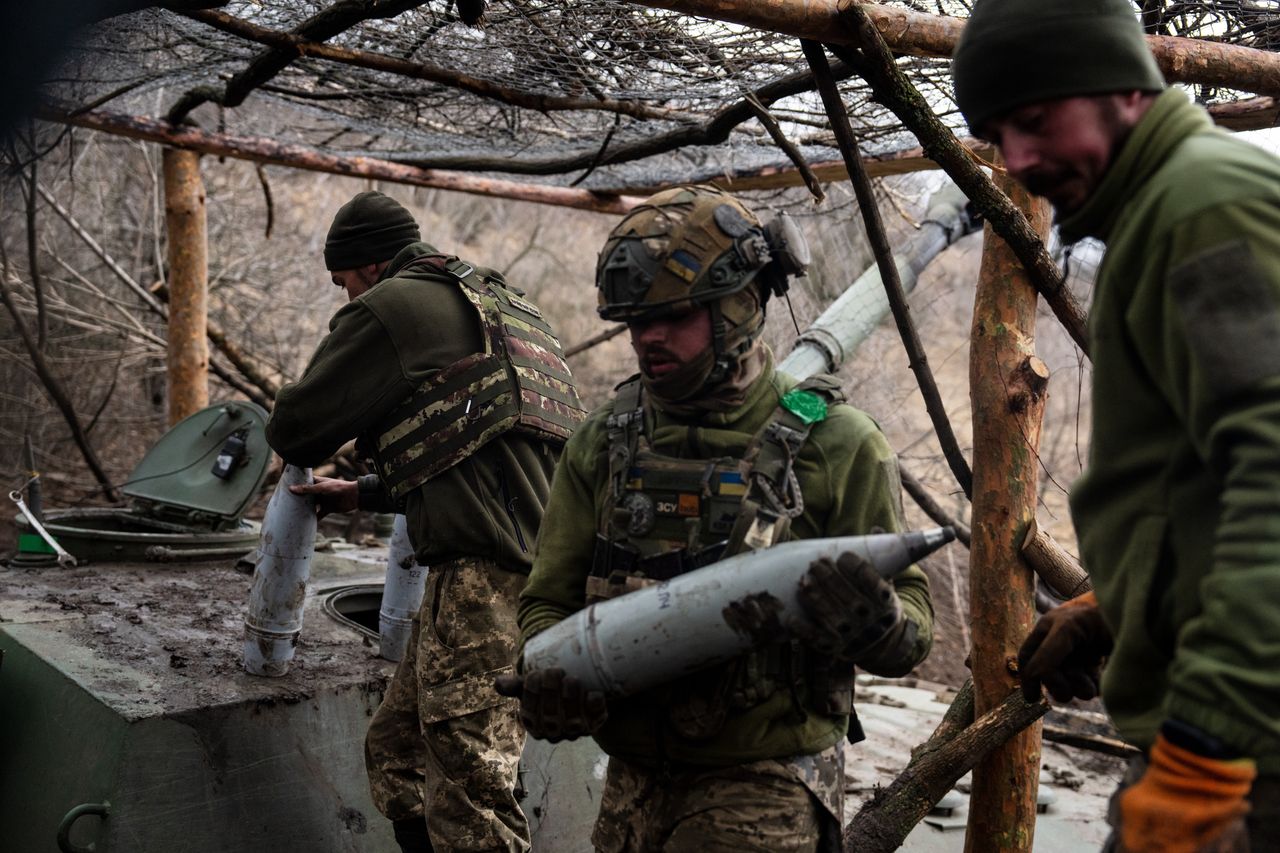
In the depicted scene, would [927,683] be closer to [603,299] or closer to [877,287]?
[877,287]

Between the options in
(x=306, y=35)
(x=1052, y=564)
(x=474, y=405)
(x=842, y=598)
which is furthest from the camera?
(x=306, y=35)

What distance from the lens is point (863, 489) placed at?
8.74 ft

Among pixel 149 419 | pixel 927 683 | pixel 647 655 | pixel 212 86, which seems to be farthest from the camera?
pixel 149 419

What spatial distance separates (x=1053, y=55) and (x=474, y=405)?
2.38 metres

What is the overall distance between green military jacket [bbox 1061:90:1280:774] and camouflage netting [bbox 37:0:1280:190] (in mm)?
2888

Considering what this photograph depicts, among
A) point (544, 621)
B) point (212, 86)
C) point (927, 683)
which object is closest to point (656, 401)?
point (544, 621)

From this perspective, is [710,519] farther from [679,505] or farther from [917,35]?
[917,35]

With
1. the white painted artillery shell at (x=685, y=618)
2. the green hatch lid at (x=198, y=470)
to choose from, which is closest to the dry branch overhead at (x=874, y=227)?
the white painted artillery shell at (x=685, y=618)

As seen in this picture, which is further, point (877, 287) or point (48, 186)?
point (48, 186)

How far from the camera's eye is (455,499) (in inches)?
153

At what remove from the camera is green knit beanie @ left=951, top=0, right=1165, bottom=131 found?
190 cm

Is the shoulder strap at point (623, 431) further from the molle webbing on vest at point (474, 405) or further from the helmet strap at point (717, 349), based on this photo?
the molle webbing on vest at point (474, 405)

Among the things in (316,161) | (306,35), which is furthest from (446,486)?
(316,161)

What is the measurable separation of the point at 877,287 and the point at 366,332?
245 cm
